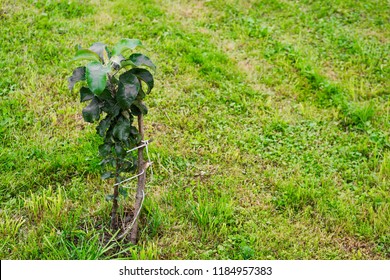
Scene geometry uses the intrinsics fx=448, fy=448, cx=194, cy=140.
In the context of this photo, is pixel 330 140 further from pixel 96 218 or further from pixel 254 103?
pixel 96 218

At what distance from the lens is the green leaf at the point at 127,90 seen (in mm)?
2639

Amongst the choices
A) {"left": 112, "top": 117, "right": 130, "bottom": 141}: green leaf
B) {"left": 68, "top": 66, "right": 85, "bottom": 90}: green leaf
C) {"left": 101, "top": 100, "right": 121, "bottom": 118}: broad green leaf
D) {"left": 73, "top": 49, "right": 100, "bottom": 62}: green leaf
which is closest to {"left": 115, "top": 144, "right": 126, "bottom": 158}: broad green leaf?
{"left": 112, "top": 117, "right": 130, "bottom": 141}: green leaf

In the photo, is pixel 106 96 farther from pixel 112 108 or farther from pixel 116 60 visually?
pixel 116 60

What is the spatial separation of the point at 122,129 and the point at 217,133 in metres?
1.61

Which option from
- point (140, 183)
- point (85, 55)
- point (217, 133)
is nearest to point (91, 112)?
point (85, 55)

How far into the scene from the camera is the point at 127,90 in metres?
2.64

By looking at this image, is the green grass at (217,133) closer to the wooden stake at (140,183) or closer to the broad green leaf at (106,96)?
the wooden stake at (140,183)

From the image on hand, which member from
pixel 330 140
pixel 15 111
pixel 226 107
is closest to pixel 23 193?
pixel 15 111

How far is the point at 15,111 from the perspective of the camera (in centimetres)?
419

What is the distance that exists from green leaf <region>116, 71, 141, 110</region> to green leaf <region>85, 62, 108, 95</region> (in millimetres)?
177

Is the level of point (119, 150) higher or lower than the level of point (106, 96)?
lower

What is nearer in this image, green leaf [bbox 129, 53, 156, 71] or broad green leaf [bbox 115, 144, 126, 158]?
green leaf [bbox 129, 53, 156, 71]

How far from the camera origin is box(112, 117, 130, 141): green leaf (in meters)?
2.78

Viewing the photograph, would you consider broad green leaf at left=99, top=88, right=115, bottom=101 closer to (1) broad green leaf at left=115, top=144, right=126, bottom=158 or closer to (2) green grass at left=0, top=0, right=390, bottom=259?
(1) broad green leaf at left=115, top=144, right=126, bottom=158
